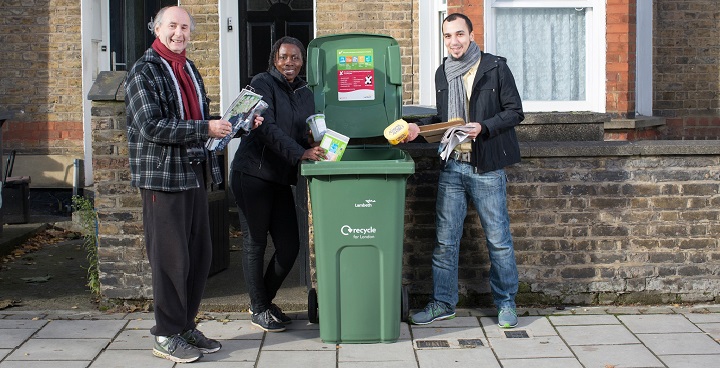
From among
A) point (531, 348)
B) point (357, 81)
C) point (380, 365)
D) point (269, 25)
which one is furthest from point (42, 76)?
point (531, 348)

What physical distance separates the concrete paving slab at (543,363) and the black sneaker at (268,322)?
1423 mm

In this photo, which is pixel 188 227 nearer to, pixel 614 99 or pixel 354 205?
pixel 354 205

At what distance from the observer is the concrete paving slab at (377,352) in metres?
5.94

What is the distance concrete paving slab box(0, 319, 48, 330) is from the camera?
21.7 ft

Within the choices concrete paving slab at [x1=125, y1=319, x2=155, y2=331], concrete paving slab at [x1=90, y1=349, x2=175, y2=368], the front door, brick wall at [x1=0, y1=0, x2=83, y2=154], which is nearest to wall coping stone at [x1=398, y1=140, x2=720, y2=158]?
concrete paving slab at [x1=125, y1=319, x2=155, y2=331]

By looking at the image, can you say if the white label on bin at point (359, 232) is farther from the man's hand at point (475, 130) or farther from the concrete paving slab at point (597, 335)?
the concrete paving slab at point (597, 335)

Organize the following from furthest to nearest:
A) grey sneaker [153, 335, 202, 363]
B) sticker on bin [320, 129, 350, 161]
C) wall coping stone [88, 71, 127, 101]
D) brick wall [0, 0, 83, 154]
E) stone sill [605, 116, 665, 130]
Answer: brick wall [0, 0, 83, 154] < stone sill [605, 116, 665, 130] < wall coping stone [88, 71, 127, 101] < sticker on bin [320, 129, 350, 161] < grey sneaker [153, 335, 202, 363]

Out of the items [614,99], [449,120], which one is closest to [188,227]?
[449,120]

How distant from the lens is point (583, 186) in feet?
23.1


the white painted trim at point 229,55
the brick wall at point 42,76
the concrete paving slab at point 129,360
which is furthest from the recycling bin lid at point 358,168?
the brick wall at point 42,76

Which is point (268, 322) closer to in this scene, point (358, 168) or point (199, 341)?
point (199, 341)

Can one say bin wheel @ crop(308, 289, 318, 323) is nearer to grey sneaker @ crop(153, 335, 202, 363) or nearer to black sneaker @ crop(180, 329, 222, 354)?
black sneaker @ crop(180, 329, 222, 354)

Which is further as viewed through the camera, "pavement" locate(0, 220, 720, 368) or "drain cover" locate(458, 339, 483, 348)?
Answer: "drain cover" locate(458, 339, 483, 348)

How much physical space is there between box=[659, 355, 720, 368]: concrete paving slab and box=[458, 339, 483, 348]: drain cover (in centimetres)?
102
